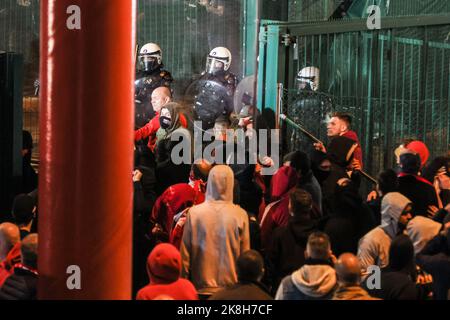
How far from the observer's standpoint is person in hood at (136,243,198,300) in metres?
6.55

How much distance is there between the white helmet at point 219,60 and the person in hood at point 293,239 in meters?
5.86

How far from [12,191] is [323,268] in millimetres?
4658

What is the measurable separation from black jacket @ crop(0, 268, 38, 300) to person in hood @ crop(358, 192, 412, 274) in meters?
2.45

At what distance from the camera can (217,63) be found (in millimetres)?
13312

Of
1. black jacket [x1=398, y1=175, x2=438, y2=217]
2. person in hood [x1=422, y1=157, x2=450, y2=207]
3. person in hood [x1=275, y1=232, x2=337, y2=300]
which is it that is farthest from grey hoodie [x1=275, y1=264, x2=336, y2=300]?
person in hood [x1=422, y1=157, x2=450, y2=207]

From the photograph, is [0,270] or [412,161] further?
[412,161]

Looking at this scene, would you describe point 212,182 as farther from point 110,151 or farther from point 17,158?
point 17,158

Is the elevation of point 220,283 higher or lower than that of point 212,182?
lower

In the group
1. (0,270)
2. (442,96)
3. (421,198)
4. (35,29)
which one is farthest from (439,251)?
(35,29)

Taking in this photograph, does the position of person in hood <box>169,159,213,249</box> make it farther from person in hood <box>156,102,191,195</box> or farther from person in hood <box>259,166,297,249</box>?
person in hood <box>156,102,191,195</box>

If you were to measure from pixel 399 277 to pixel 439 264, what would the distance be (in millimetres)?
717

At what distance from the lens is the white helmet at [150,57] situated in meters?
13.5

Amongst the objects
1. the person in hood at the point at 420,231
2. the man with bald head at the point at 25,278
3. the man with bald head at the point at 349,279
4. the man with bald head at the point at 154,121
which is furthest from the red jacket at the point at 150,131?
the man with bald head at the point at 349,279

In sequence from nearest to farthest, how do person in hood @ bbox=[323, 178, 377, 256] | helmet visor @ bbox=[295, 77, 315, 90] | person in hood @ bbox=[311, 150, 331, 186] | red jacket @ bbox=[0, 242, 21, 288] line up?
red jacket @ bbox=[0, 242, 21, 288] < person in hood @ bbox=[323, 178, 377, 256] < person in hood @ bbox=[311, 150, 331, 186] < helmet visor @ bbox=[295, 77, 315, 90]
